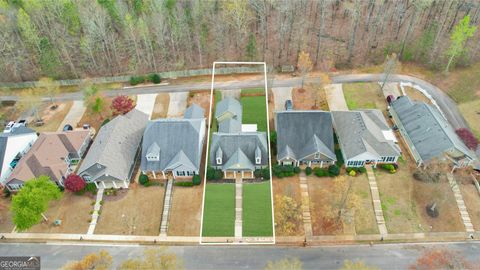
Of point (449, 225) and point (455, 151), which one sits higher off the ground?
point (455, 151)

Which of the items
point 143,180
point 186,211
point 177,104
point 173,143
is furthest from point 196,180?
point 177,104

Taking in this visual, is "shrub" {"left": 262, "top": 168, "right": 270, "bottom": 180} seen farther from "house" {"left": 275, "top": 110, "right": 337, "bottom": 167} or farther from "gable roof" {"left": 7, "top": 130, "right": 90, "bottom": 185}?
"gable roof" {"left": 7, "top": 130, "right": 90, "bottom": 185}

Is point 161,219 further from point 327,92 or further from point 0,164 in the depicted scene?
point 327,92

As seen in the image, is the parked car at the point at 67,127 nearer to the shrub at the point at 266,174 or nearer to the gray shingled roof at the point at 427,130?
the shrub at the point at 266,174

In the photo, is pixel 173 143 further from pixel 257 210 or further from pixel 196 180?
pixel 257 210

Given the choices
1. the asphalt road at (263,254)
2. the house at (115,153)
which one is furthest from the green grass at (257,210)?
the house at (115,153)

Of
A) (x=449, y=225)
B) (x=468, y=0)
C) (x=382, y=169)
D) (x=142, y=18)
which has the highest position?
(x=468, y=0)

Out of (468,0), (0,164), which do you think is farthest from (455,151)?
(0,164)
